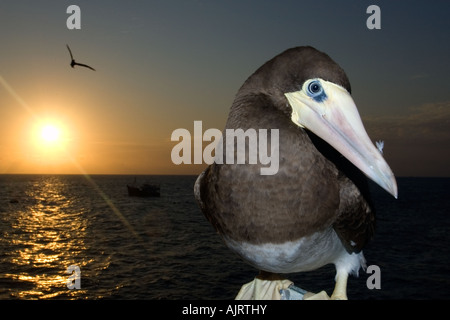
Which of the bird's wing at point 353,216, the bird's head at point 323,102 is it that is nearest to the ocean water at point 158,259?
the bird's wing at point 353,216

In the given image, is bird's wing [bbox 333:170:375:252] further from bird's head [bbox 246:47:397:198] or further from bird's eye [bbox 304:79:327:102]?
bird's eye [bbox 304:79:327:102]

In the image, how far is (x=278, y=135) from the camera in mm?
3010

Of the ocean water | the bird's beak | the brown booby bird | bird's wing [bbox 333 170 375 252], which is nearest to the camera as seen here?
the bird's beak

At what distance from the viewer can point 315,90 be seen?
9.57ft

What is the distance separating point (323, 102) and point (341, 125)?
0.21 meters

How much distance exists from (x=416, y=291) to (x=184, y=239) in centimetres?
3008

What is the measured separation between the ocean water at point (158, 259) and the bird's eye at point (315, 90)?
2004 centimetres

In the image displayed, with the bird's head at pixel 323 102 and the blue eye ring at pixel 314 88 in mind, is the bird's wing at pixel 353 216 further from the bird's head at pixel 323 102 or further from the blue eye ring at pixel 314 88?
the blue eye ring at pixel 314 88

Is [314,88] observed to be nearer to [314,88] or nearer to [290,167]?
[314,88]

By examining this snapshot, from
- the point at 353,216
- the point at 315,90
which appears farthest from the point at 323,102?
the point at 353,216

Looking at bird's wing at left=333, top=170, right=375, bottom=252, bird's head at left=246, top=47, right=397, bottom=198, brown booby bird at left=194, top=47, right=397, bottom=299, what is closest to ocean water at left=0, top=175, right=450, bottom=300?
bird's wing at left=333, top=170, right=375, bottom=252

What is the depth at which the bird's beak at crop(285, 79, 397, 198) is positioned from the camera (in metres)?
2.64
